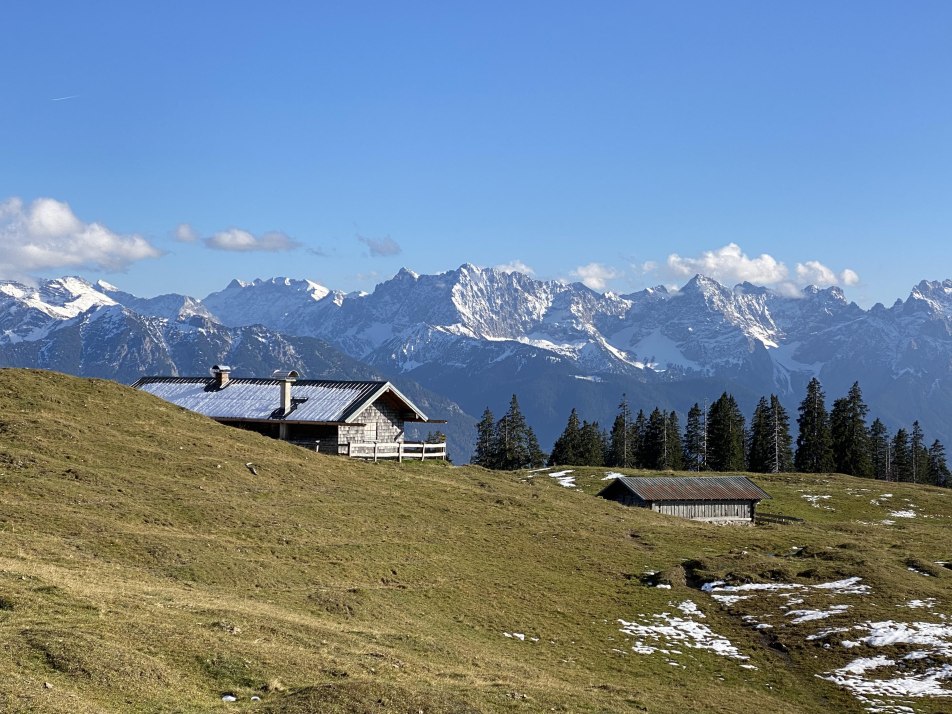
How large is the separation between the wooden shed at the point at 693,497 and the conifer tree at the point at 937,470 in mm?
107583

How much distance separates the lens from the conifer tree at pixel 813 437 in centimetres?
13938

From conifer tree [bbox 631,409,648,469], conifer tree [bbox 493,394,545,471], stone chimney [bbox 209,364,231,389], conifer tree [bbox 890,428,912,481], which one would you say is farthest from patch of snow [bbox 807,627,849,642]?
conifer tree [bbox 890,428,912,481]

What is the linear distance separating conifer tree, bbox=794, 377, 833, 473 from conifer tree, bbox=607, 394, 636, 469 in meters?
28.0

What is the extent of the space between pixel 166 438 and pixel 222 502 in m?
11.2

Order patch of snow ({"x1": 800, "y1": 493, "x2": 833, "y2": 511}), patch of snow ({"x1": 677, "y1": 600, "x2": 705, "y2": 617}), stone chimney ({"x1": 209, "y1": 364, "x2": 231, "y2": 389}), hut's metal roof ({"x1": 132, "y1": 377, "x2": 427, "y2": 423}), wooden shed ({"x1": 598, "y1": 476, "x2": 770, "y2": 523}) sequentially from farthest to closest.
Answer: patch of snow ({"x1": 800, "y1": 493, "x2": 833, "y2": 511}) → wooden shed ({"x1": 598, "y1": 476, "x2": 770, "y2": 523}) → stone chimney ({"x1": 209, "y1": 364, "x2": 231, "y2": 389}) → hut's metal roof ({"x1": 132, "y1": 377, "x2": 427, "y2": 423}) → patch of snow ({"x1": 677, "y1": 600, "x2": 705, "y2": 617})

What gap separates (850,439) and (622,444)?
124 ft

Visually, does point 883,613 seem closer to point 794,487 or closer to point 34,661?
point 34,661

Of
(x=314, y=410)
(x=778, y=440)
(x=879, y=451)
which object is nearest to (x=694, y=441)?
(x=778, y=440)

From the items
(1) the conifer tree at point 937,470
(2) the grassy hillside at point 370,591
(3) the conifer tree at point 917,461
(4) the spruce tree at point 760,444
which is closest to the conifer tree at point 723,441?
(4) the spruce tree at point 760,444

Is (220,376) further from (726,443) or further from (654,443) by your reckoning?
(726,443)

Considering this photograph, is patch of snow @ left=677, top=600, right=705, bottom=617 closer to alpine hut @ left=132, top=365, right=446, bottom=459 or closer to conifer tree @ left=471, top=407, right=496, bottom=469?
alpine hut @ left=132, top=365, right=446, bottom=459

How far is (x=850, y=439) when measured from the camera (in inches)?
5502

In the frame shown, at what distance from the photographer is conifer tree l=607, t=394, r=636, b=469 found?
15575 cm

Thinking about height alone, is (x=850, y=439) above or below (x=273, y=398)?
below
